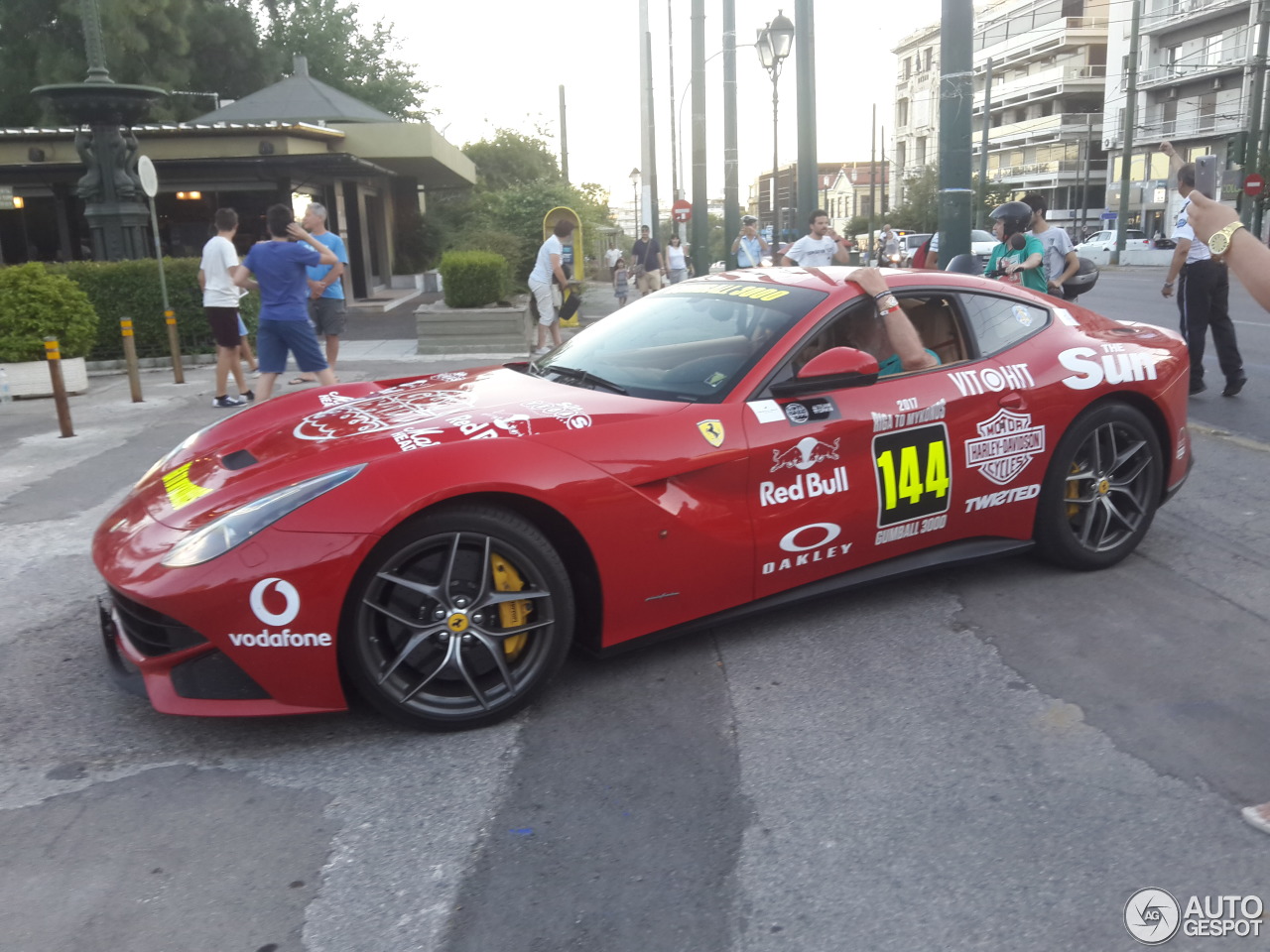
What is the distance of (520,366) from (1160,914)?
333cm

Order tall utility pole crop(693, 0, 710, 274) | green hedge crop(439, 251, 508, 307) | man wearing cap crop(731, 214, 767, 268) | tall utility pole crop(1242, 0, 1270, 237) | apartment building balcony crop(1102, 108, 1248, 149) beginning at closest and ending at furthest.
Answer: green hedge crop(439, 251, 508, 307) → man wearing cap crop(731, 214, 767, 268) → tall utility pole crop(693, 0, 710, 274) → tall utility pole crop(1242, 0, 1270, 237) → apartment building balcony crop(1102, 108, 1248, 149)

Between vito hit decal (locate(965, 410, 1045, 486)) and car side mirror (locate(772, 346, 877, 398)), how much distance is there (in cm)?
67

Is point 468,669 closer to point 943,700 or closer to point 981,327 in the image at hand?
point 943,700

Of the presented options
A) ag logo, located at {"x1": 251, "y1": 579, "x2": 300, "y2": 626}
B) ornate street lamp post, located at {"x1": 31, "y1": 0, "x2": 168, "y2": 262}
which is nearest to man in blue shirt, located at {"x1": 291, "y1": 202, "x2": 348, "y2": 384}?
ornate street lamp post, located at {"x1": 31, "y1": 0, "x2": 168, "y2": 262}

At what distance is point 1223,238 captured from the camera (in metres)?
3.01

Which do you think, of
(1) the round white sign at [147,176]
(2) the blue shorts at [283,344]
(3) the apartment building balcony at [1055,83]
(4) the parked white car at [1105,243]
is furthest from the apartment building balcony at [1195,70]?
(2) the blue shorts at [283,344]

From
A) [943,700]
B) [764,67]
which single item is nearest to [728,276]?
[943,700]

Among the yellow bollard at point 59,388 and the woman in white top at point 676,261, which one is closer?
the yellow bollard at point 59,388

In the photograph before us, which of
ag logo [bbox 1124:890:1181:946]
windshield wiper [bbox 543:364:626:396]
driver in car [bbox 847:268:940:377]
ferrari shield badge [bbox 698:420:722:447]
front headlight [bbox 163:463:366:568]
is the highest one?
driver in car [bbox 847:268:940:377]

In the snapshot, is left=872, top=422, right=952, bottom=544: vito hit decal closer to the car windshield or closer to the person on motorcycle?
the car windshield

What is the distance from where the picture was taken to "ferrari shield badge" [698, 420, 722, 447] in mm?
3820

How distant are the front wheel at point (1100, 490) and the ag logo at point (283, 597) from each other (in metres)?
3.14

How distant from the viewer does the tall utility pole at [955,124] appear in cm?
845

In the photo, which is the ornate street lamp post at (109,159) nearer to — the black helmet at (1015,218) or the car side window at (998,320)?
the black helmet at (1015,218)
